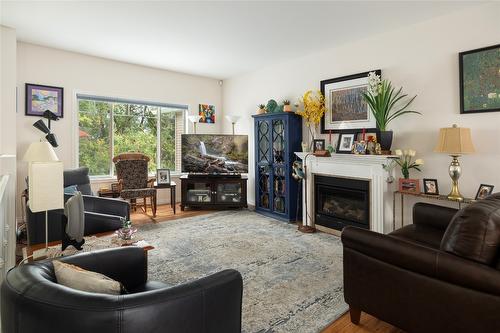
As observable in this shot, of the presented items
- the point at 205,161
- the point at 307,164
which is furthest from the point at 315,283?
the point at 205,161

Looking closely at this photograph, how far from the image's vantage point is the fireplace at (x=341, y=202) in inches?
151

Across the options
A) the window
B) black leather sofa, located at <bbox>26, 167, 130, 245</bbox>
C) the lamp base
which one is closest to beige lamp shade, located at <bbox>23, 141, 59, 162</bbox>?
black leather sofa, located at <bbox>26, 167, 130, 245</bbox>

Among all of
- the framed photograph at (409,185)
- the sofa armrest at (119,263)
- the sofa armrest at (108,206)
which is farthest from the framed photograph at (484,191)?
the sofa armrest at (108,206)

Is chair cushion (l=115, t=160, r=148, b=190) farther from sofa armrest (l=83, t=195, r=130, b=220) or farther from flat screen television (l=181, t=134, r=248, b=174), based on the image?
sofa armrest (l=83, t=195, r=130, b=220)

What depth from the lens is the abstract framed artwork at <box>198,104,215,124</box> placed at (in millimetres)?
6266

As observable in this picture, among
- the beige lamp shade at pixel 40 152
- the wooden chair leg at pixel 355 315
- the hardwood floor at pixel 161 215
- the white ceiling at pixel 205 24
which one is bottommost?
the wooden chair leg at pixel 355 315

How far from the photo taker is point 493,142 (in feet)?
9.76

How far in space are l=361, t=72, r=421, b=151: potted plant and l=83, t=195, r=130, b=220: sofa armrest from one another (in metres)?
3.21

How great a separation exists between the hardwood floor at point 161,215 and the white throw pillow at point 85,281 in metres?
3.47

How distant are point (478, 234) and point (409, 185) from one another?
1.90m

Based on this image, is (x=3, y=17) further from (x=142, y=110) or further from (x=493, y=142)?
(x=493, y=142)

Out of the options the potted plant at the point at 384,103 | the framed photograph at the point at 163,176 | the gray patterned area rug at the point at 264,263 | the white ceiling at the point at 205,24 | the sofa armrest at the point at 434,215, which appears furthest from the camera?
the framed photograph at the point at 163,176

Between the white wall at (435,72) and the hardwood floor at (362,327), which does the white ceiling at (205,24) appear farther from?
the hardwood floor at (362,327)

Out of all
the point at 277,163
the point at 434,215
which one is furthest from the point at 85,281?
the point at 277,163
